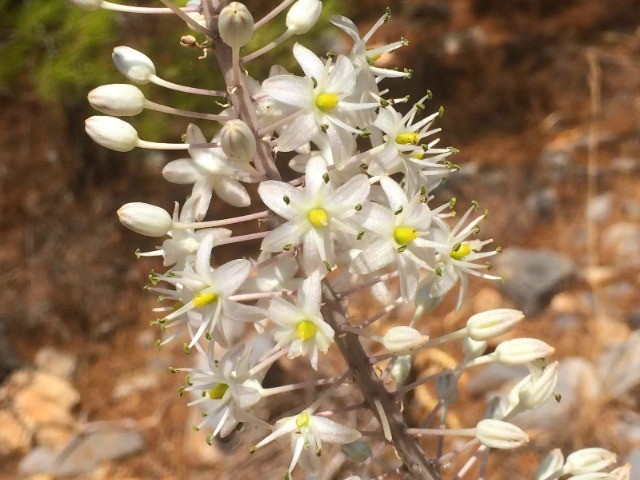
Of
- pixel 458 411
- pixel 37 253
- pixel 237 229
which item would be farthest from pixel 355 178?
pixel 37 253

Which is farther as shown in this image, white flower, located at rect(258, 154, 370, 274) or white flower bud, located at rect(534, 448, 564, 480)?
white flower bud, located at rect(534, 448, 564, 480)

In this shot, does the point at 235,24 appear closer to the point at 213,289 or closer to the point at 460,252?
the point at 213,289

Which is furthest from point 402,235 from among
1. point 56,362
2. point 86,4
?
point 56,362

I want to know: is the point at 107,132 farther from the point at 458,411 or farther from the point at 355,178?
the point at 458,411

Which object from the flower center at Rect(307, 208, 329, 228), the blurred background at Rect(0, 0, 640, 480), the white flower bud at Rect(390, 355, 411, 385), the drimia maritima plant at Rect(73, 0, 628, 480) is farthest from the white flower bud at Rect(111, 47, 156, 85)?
the blurred background at Rect(0, 0, 640, 480)

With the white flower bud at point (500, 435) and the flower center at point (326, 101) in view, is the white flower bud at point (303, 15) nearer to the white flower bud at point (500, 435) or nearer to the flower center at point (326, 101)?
the flower center at point (326, 101)

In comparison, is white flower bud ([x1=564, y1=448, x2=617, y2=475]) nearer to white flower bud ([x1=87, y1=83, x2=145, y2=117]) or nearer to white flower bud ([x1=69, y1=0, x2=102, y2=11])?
white flower bud ([x1=87, y1=83, x2=145, y2=117])
